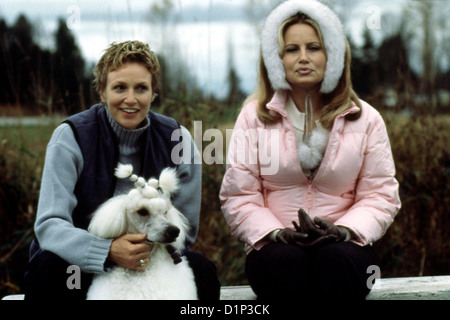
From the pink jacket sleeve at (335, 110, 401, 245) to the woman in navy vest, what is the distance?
2.69ft

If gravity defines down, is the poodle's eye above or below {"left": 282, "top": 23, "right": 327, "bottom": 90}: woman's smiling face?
below

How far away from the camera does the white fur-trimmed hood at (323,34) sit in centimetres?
268

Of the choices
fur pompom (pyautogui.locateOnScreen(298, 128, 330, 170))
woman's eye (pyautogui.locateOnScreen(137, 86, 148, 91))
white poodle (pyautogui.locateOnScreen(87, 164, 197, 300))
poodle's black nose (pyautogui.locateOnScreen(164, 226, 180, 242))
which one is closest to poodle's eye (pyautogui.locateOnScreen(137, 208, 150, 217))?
white poodle (pyautogui.locateOnScreen(87, 164, 197, 300))

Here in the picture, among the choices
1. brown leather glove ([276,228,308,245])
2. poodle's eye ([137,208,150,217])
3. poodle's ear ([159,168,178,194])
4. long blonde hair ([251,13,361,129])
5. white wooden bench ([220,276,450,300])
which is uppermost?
long blonde hair ([251,13,361,129])

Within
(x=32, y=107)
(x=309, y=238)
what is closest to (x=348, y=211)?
(x=309, y=238)

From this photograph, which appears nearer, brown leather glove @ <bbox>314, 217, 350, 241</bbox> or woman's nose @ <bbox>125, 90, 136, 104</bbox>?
woman's nose @ <bbox>125, 90, 136, 104</bbox>

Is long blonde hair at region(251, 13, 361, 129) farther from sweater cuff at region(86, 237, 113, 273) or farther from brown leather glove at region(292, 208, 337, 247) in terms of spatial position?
sweater cuff at region(86, 237, 113, 273)

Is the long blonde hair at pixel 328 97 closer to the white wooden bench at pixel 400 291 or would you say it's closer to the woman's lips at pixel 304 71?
the woman's lips at pixel 304 71

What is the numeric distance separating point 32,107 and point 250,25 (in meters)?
1.99

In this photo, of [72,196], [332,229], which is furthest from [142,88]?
[332,229]

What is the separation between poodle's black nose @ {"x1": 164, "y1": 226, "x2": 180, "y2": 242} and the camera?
80.6 inches

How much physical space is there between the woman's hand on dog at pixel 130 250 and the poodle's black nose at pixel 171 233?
0.10 m

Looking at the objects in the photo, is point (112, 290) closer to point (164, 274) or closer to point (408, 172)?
point (164, 274)

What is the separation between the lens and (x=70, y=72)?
14.2ft
